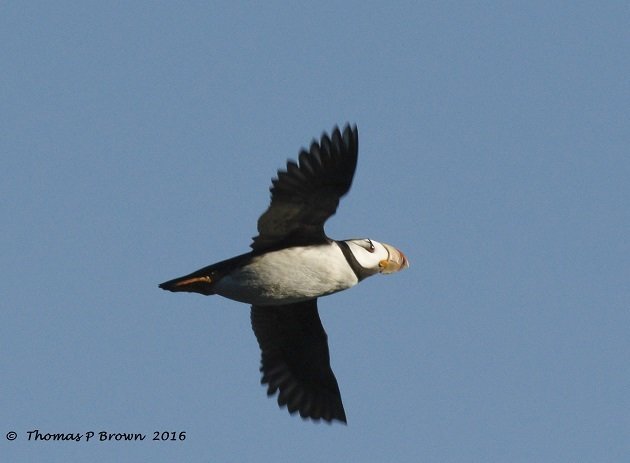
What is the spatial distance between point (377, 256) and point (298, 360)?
2.24 meters

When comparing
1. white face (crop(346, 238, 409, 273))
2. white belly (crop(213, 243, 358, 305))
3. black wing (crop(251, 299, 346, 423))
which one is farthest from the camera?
black wing (crop(251, 299, 346, 423))

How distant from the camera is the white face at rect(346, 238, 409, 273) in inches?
543

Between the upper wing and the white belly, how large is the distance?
40cm

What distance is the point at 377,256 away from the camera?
14.0m

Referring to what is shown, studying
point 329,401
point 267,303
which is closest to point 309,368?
point 329,401

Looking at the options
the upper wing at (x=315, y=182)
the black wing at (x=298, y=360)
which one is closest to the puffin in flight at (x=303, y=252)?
the upper wing at (x=315, y=182)

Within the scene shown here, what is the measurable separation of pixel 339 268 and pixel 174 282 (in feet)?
6.01

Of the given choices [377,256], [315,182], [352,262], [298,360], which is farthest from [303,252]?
[298,360]

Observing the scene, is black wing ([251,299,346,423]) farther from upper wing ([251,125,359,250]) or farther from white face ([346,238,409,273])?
upper wing ([251,125,359,250])

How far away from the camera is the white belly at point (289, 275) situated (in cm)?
1325

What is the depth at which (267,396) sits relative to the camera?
15.4 metres

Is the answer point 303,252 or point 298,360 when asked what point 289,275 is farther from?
point 298,360

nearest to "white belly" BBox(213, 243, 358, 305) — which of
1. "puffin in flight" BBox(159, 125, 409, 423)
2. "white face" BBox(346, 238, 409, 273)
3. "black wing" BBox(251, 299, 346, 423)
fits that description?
"puffin in flight" BBox(159, 125, 409, 423)

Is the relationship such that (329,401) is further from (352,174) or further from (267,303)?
(352,174)
